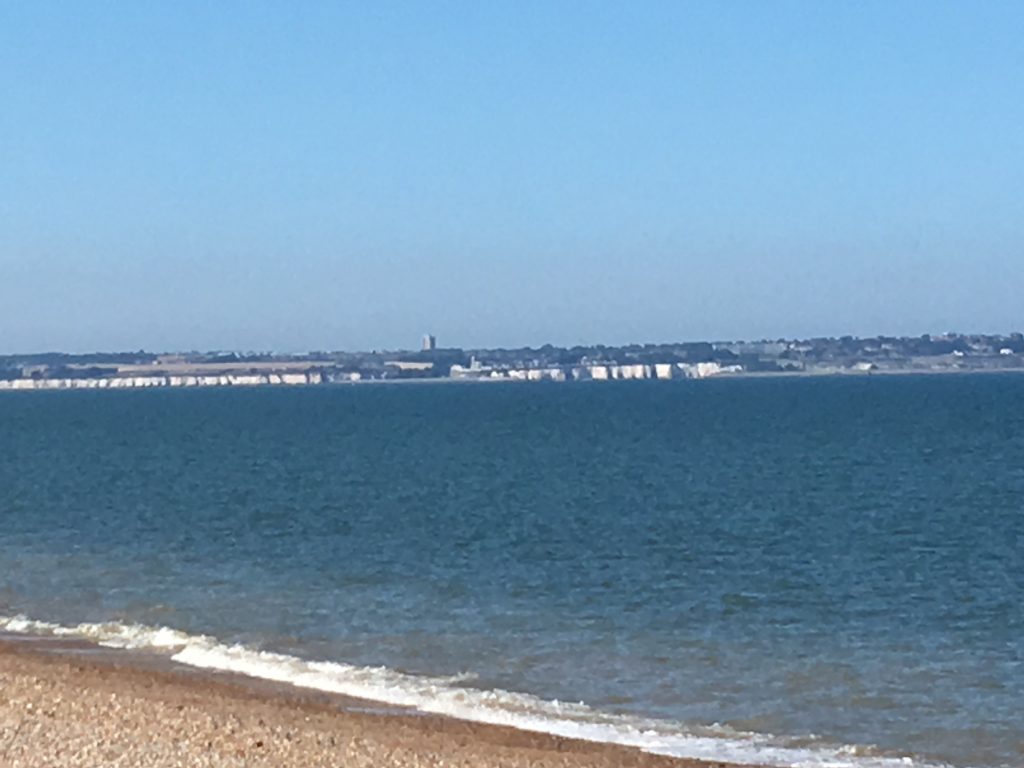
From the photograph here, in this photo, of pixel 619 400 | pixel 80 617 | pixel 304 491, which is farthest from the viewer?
pixel 619 400

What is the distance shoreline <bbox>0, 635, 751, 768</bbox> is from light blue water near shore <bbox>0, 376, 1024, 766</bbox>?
1.41 meters

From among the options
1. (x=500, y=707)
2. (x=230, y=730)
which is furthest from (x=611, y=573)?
(x=230, y=730)

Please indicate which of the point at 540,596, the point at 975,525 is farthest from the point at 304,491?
the point at 540,596

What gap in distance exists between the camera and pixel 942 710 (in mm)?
17422

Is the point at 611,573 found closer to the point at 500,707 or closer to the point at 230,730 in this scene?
the point at 500,707

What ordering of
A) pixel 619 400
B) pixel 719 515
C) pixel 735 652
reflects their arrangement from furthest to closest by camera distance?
1. pixel 619 400
2. pixel 719 515
3. pixel 735 652

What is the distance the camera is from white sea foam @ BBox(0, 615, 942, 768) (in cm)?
1563

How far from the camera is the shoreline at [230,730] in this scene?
1345cm

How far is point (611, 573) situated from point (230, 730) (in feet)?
49.5

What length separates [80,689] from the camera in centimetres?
1741

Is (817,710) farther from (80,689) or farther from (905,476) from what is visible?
(905,476)

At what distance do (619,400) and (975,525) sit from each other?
111637 millimetres

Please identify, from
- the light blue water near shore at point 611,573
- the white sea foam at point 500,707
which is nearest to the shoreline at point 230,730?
the white sea foam at point 500,707

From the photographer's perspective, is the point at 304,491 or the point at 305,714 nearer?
the point at 305,714
